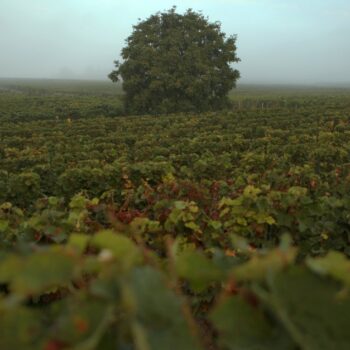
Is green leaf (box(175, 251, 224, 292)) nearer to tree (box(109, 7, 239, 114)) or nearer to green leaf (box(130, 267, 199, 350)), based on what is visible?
green leaf (box(130, 267, 199, 350))

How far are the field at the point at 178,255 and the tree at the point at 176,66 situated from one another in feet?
49.7

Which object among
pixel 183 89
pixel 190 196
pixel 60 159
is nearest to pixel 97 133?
pixel 60 159

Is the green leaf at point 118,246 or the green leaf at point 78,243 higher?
the green leaf at point 118,246

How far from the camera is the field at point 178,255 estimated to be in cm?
87

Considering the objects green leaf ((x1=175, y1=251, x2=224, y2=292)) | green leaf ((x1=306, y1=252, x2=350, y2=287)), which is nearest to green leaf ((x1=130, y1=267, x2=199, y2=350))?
green leaf ((x1=175, y1=251, x2=224, y2=292))

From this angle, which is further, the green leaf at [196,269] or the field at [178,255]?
the green leaf at [196,269]

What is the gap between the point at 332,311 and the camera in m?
0.96

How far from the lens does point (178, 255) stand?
1440mm

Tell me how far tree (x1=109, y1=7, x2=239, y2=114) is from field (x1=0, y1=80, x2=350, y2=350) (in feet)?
49.7

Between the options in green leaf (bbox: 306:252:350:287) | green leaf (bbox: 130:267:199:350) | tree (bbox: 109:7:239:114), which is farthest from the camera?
tree (bbox: 109:7:239:114)

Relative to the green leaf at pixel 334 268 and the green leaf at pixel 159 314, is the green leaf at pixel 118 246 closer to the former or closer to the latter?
the green leaf at pixel 159 314

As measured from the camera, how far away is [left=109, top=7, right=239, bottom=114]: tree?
26.7 metres

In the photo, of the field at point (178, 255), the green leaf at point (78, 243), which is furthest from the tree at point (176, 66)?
the green leaf at point (78, 243)

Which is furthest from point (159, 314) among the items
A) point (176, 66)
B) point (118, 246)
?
point (176, 66)
